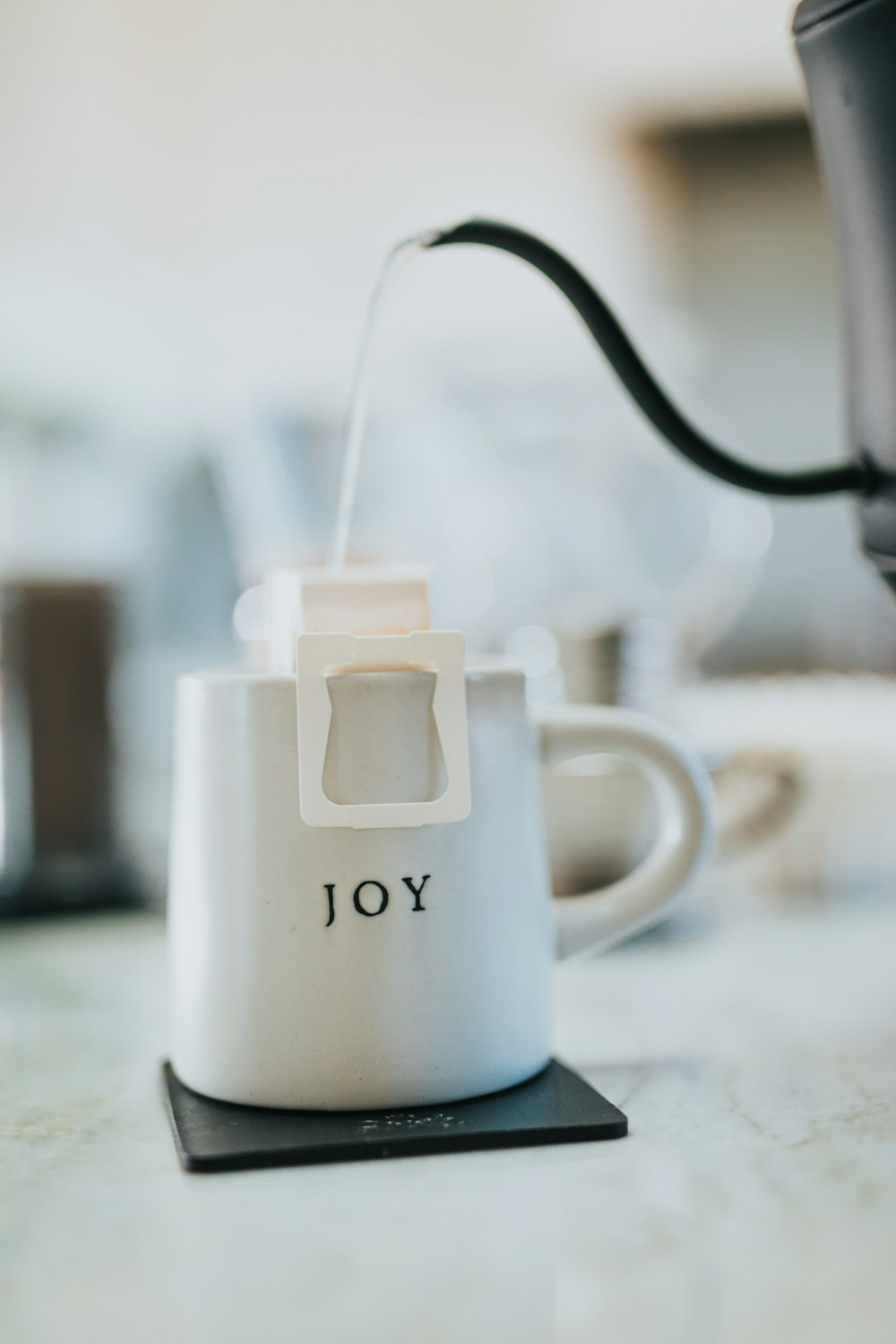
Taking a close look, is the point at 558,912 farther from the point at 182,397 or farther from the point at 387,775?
the point at 182,397

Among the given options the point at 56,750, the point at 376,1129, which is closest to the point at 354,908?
the point at 376,1129

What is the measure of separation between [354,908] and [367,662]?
3.4 inches

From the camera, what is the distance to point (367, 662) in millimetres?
457

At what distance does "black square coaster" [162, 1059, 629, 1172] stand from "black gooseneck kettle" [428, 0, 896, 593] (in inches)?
10.0

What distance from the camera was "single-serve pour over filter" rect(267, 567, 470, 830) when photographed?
446 millimetres

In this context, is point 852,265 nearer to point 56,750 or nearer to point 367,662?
point 367,662

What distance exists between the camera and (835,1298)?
34cm

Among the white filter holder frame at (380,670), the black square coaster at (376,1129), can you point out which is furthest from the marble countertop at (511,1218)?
the white filter holder frame at (380,670)

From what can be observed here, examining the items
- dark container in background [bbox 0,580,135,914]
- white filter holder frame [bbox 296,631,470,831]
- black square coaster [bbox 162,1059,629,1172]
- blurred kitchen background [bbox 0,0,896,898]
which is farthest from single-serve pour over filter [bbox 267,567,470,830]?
blurred kitchen background [bbox 0,0,896,898]

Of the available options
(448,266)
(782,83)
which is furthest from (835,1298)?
(782,83)

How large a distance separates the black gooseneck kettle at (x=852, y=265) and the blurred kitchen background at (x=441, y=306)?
0.56 metres

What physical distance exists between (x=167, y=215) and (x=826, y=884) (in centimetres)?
83

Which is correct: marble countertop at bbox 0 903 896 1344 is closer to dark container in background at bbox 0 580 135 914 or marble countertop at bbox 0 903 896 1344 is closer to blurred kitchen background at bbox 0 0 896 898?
dark container in background at bbox 0 580 135 914

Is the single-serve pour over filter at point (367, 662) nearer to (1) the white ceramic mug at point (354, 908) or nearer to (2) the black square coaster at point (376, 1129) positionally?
(1) the white ceramic mug at point (354, 908)
